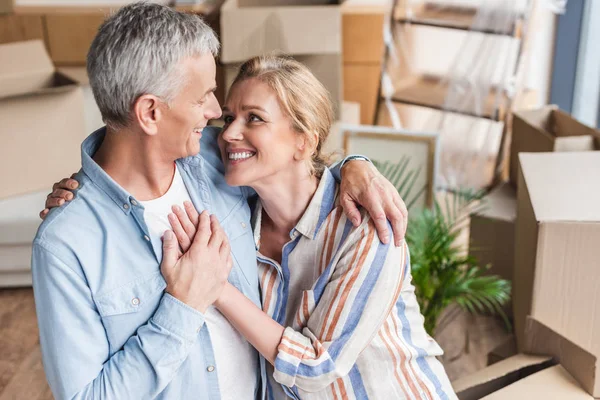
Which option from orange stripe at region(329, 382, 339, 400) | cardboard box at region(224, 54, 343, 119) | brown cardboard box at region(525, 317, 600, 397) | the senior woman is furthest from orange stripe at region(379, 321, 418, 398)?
cardboard box at region(224, 54, 343, 119)

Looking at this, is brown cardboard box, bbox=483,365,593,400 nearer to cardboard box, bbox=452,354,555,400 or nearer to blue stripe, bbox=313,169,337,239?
cardboard box, bbox=452,354,555,400

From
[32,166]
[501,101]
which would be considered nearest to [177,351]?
[32,166]

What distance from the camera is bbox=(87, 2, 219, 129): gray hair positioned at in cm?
100

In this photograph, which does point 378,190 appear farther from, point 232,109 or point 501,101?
point 501,101

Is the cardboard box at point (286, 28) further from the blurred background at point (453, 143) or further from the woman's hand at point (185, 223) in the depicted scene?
the woman's hand at point (185, 223)

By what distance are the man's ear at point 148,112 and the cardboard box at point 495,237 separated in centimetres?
150

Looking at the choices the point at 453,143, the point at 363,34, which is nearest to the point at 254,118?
the point at 453,143

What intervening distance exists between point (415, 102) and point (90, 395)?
229 cm

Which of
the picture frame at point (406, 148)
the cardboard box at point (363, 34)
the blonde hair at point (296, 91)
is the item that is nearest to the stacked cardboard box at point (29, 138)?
the picture frame at point (406, 148)

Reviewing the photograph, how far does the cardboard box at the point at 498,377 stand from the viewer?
1.50 metres

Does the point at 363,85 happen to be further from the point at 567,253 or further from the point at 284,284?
the point at 284,284

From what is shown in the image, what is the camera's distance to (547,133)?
7.48 ft

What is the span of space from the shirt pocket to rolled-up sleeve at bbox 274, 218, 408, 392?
9.3 inches

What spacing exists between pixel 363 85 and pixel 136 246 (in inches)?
107
